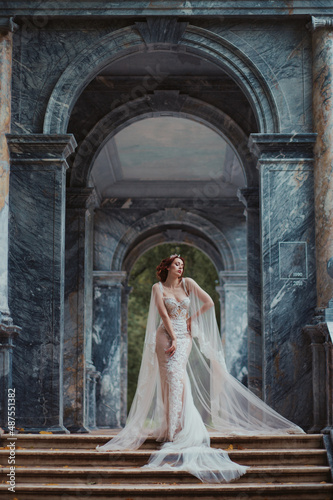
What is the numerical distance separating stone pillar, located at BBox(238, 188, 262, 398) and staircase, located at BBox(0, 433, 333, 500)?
15.5 feet

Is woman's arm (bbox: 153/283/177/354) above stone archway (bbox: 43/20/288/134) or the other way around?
the other way around

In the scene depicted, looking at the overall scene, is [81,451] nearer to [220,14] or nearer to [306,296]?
[306,296]

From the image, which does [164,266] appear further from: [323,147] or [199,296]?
[323,147]

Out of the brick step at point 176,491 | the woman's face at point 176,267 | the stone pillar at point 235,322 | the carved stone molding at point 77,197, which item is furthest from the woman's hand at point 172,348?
the stone pillar at point 235,322

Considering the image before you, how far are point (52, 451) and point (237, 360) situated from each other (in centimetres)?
1285

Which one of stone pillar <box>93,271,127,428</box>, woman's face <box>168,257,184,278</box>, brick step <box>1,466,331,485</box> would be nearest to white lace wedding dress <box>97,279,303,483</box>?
Result: woman's face <box>168,257,184,278</box>

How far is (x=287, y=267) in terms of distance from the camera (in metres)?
12.6

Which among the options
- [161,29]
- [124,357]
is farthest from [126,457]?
[124,357]

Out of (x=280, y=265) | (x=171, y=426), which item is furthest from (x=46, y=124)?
(x=171, y=426)

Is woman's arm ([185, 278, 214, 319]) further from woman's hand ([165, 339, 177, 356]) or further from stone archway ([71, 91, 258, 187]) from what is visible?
stone archway ([71, 91, 258, 187])

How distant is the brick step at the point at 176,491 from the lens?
9.19 metres

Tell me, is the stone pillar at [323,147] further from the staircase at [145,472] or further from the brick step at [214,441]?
the staircase at [145,472]

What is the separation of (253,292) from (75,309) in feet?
10.3

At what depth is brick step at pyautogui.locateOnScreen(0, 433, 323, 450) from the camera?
1049 cm
